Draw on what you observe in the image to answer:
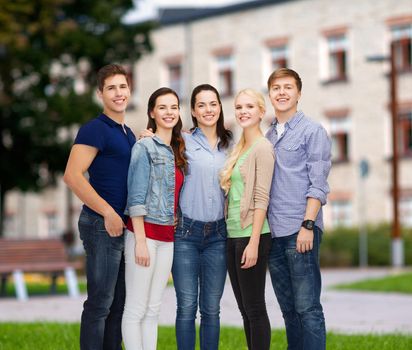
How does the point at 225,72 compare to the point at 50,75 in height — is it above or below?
above

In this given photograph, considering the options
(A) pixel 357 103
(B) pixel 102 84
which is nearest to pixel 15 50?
(A) pixel 357 103

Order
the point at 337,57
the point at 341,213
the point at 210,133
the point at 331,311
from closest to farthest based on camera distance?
Result: 1. the point at 210,133
2. the point at 331,311
3. the point at 341,213
4. the point at 337,57

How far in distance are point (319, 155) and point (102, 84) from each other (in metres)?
1.60

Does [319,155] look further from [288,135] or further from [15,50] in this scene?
[15,50]

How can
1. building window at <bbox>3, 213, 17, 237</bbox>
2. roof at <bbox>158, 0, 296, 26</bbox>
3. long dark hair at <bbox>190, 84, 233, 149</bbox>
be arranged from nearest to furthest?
1. long dark hair at <bbox>190, 84, 233, 149</bbox>
2. roof at <bbox>158, 0, 296, 26</bbox>
3. building window at <bbox>3, 213, 17, 237</bbox>

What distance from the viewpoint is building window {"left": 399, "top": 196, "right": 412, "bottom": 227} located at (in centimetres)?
3997

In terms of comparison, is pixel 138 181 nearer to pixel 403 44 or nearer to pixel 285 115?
pixel 285 115

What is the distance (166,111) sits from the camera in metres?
8.07

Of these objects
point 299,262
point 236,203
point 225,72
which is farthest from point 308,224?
point 225,72

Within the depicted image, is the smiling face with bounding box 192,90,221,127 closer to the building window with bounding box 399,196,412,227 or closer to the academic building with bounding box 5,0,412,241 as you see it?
the academic building with bounding box 5,0,412,241

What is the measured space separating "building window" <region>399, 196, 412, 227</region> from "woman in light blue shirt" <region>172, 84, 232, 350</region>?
32.4m

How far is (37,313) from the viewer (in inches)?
658

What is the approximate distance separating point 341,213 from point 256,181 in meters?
34.6

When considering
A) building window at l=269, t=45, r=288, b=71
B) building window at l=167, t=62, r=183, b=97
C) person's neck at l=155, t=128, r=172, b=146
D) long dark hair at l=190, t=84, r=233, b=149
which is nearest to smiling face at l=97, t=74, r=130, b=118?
person's neck at l=155, t=128, r=172, b=146
